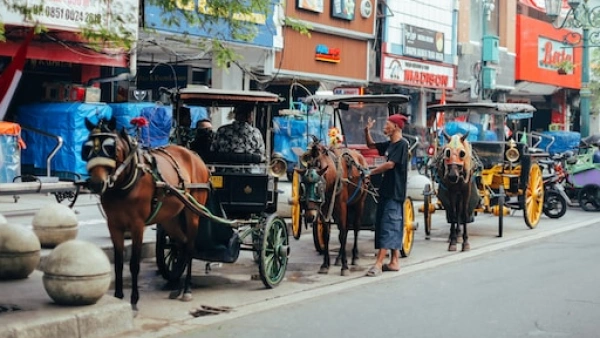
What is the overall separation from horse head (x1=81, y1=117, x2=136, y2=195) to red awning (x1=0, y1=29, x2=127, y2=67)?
36.0ft

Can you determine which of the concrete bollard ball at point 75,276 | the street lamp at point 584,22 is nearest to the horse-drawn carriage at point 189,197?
the concrete bollard ball at point 75,276

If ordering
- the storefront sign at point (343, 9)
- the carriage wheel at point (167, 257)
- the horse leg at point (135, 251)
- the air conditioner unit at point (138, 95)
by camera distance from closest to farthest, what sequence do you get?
the horse leg at point (135, 251) < the carriage wheel at point (167, 257) < the air conditioner unit at point (138, 95) < the storefront sign at point (343, 9)

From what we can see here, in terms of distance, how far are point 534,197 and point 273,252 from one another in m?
8.47

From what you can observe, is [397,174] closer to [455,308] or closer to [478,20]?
[455,308]

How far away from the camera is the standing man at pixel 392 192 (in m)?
11.0

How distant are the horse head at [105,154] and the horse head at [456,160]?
6.33m

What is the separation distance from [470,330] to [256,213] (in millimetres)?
3359

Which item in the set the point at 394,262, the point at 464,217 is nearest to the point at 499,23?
the point at 464,217

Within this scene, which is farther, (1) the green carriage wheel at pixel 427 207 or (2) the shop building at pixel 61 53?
(2) the shop building at pixel 61 53

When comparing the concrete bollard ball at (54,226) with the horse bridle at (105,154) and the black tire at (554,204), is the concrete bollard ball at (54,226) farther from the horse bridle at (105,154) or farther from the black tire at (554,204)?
the black tire at (554,204)

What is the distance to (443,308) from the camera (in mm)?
9148

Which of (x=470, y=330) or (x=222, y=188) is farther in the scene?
(x=222, y=188)

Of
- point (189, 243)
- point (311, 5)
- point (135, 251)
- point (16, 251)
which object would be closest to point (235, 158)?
point (189, 243)

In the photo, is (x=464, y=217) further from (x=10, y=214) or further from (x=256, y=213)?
(x=10, y=214)
